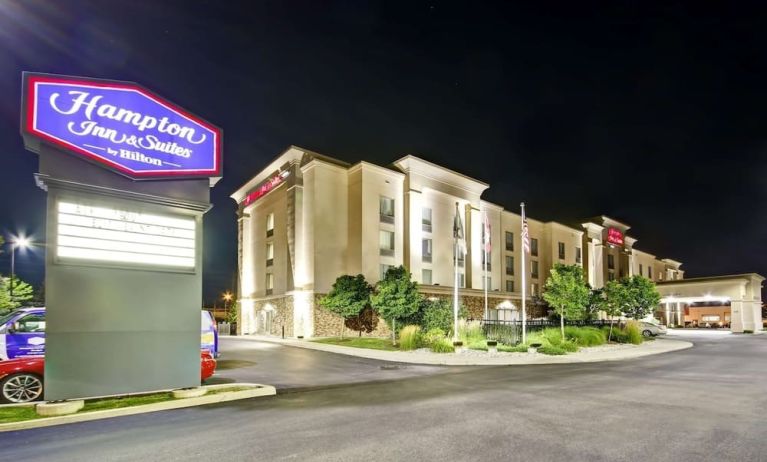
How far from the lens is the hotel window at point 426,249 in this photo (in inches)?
1714

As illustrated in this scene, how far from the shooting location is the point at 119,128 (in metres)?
10.2

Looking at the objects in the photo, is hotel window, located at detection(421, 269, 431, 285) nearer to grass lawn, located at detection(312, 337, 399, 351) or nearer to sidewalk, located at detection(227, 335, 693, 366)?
grass lawn, located at detection(312, 337, 399, 351)

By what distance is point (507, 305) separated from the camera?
1980 inches

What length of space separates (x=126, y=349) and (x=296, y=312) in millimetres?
27764

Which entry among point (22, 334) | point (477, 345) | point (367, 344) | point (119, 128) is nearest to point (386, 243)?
point (367, 344)

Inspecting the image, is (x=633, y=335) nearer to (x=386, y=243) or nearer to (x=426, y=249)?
(x=426, y=249)

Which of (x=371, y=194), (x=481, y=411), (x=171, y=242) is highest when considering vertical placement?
(x=371, y=194)

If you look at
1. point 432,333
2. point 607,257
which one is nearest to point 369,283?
point 432,333

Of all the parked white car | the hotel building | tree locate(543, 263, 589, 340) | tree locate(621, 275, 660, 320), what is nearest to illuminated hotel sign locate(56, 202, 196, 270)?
tree locate(543, 263, 589, 340)

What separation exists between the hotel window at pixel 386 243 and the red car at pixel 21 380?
30.1 meters

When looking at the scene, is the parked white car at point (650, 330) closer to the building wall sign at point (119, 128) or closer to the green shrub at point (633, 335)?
the green shrub at point (633, 335)

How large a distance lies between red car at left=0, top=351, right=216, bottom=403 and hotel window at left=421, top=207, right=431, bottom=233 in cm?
3498

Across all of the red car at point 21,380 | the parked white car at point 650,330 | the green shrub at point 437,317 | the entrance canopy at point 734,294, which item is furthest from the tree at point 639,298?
the red car at point 21,380

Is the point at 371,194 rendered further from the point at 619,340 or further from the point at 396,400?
the point at 396,400
